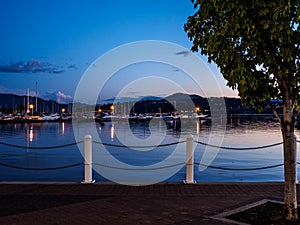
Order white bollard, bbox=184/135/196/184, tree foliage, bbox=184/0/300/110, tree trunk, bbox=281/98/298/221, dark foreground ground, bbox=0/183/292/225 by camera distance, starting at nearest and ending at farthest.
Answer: tree foliage, bbox=184/0/300/110 → tree trunk, bbox=281/98/298/221 → dark foreground ground, bbox=0/183/292/225 → white bollard, bbox=184/135/196/184

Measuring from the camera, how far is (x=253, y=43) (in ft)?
19.9

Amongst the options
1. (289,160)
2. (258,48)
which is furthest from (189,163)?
(258,48)

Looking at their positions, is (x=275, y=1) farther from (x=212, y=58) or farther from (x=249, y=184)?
(x=249, y=184)

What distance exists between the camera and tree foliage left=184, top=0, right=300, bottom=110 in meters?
5.96

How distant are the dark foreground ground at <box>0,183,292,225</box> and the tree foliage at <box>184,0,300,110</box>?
2532 mm

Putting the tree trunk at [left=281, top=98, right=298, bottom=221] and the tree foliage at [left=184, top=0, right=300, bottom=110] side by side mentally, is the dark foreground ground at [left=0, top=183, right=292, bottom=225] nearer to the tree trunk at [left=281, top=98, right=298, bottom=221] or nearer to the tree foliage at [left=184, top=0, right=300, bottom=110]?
the tree trunk at [left=281, top=98, right=298, bottom=221]

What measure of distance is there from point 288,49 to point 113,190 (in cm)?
535

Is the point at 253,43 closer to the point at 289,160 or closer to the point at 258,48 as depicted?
the point at 258,48

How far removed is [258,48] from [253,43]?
0.38 m

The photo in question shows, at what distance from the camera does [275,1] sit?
581cm


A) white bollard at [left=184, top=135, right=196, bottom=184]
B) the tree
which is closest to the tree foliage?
the tree

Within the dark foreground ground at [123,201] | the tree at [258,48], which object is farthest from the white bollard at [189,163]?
the tree at [258,48]

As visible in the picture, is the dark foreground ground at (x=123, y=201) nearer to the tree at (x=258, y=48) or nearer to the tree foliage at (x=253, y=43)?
the tree at (x=258, y=48)

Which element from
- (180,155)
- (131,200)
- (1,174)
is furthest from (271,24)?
(180,155)
